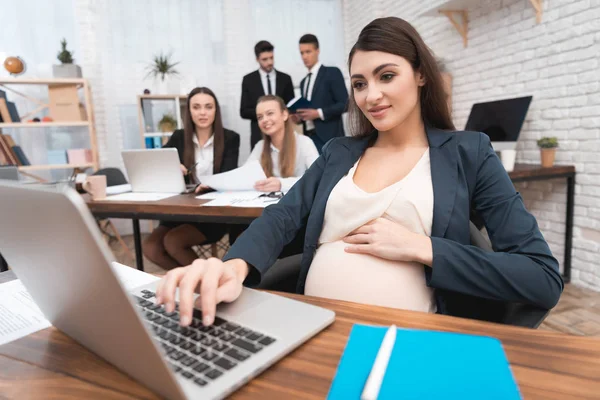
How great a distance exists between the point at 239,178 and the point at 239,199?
0.22 m

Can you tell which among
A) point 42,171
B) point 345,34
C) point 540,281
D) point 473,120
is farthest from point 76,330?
point 345,34

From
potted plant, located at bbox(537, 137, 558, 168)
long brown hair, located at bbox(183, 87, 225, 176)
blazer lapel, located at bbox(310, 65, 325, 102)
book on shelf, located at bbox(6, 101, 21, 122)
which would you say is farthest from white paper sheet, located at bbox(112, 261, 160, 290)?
book on shelf, located at bbox(6, 101, 21, 122)

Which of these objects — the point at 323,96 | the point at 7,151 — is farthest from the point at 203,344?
the point at 7,151

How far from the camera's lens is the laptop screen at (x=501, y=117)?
8.41ft

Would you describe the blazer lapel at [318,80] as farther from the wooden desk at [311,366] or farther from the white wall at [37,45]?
the wooden desk at [311,366]

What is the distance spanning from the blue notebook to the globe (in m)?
4.42

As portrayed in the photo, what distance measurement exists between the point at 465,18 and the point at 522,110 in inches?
39.7

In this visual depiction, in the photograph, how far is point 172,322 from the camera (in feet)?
1.77

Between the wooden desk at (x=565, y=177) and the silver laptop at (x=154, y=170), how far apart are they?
5.87 ft

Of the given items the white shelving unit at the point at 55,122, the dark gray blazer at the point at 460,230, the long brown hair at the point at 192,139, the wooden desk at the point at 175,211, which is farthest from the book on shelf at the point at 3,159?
the dark gray blazer at the point at 460,230

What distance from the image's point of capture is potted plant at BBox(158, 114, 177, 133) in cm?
410

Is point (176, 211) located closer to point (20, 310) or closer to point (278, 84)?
point (20, 310)

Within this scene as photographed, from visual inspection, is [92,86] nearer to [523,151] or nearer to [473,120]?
[473,120]

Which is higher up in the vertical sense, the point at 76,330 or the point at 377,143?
the point at 377,143
